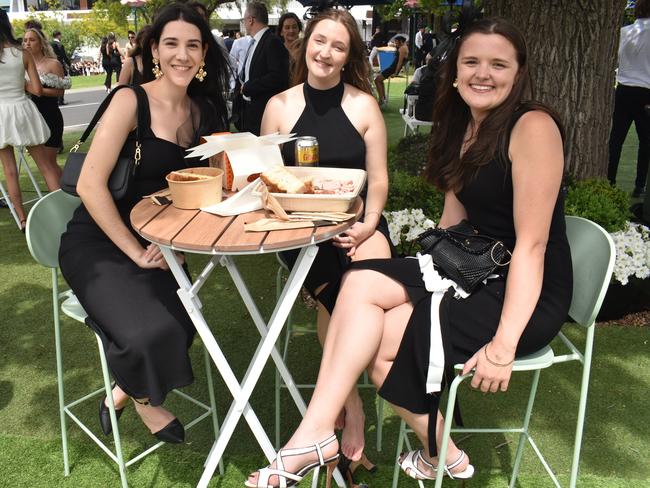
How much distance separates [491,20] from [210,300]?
2.77 m

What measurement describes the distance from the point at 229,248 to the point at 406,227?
7.41 ft

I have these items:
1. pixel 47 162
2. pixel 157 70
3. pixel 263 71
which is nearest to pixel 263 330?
pixel 157 70

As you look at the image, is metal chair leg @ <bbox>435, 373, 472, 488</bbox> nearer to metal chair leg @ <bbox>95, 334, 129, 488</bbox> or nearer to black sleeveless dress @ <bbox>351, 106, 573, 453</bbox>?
black sleeveless dress @ <bbox>351, 106, 573, 453</bbox>

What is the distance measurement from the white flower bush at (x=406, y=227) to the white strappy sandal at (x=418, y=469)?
6.07 ft

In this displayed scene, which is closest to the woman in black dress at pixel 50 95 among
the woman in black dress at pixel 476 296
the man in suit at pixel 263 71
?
the man in suit at pixel 263 71

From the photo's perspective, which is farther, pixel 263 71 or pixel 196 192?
pixel 263 71

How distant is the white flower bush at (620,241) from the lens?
11.3 ft

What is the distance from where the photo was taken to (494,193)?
2.04 m

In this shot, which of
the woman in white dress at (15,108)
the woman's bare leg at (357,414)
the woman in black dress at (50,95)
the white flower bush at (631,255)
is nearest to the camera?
the woman's bare leg at (357,414)

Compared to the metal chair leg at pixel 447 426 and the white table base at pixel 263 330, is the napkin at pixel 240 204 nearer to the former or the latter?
the white table base at pixel 263 330

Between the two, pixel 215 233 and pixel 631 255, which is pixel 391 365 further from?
pixel 631 255

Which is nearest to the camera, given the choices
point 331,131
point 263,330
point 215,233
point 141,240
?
point 215,233

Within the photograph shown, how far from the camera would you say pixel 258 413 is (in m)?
2.85

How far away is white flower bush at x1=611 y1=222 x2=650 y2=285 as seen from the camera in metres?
3.42
